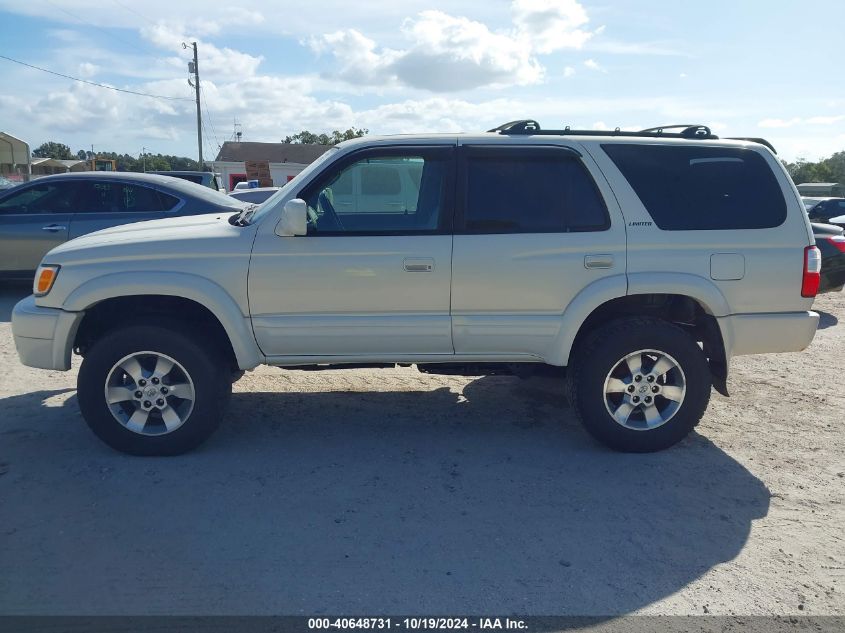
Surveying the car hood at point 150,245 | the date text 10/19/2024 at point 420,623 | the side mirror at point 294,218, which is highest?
the side mirror at point 294,218

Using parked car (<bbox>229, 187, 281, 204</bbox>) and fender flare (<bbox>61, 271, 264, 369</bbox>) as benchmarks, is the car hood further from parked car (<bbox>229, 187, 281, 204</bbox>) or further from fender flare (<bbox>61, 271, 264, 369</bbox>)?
parked car (<bbox>229, 187, 281, 204</bbox>)

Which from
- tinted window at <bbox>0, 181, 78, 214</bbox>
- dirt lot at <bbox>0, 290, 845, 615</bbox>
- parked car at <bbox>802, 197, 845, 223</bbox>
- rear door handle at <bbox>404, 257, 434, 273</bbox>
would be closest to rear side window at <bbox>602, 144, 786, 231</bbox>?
rear door handle at <bbox>404, 257, 434, 273</bbox>

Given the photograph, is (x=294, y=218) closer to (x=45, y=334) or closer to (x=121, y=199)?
(x=45, y=334)

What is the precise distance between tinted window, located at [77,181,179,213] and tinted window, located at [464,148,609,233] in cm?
551

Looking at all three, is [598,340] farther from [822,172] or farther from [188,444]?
[822,172]

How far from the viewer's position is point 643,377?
4.54 m

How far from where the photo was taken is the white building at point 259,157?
1767 inches

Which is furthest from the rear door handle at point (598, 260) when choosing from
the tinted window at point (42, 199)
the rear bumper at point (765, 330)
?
the tinted window at point (42, 199)

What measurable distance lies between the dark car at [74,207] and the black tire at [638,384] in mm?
5786

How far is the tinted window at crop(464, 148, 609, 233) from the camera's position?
174 inches

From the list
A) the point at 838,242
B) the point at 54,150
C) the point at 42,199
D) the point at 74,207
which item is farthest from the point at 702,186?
the point at 54,150

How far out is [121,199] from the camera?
28.7 ft

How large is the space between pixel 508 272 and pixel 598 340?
755mm

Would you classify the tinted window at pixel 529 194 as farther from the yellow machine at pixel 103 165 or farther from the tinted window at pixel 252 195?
the yellow machine at pixel 103 165
